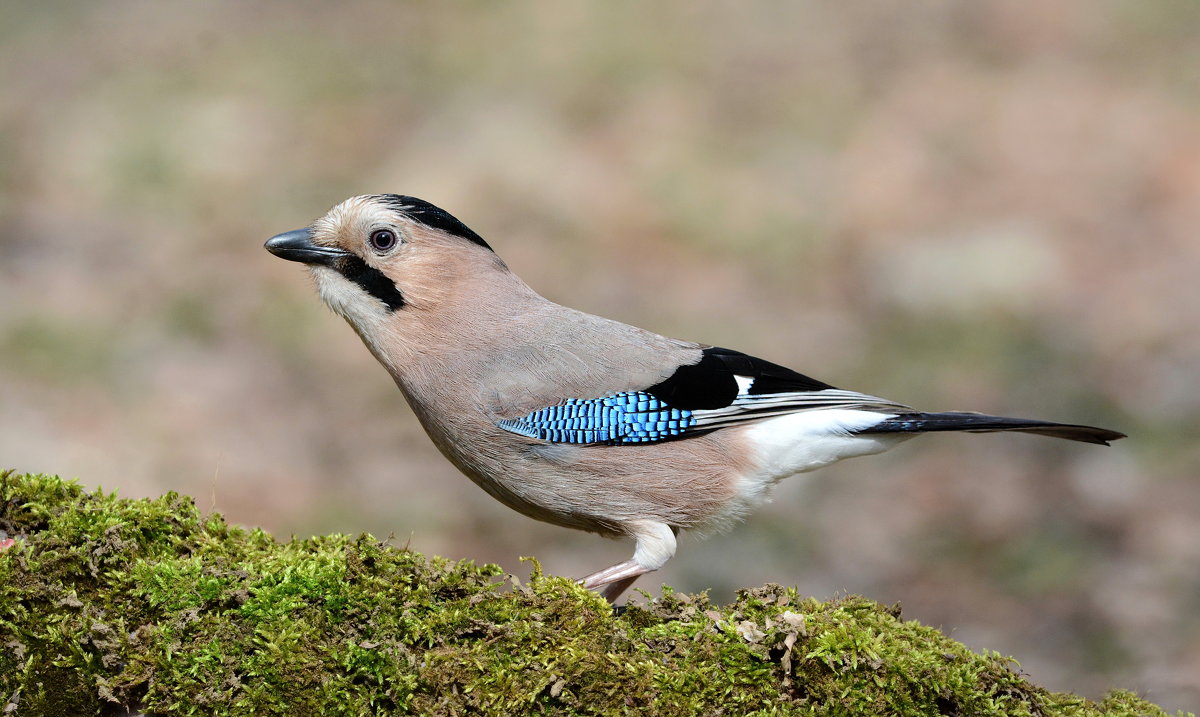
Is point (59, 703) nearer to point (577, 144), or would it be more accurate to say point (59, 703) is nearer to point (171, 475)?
point (171, 475)

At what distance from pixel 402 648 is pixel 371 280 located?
2.47 metres

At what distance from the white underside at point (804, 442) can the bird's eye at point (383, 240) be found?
1989 millimetres

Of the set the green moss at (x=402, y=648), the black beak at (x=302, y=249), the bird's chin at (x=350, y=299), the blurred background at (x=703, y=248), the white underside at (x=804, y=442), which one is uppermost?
the blurred background at (x=703, y=248)

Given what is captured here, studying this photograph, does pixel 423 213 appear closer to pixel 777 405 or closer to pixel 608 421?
pixel 608 421

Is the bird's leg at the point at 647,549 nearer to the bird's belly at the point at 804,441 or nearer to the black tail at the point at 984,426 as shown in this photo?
the bird's belly at the point at 804,441

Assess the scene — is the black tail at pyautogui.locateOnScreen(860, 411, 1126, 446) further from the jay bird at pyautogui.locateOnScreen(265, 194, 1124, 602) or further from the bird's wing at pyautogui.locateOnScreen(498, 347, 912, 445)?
the bird's wing at pyautogui.locateOnScreen(498, 347, 912, 445)

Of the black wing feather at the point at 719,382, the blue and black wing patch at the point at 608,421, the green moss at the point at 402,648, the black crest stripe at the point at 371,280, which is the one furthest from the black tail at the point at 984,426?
the black crest stripe at the point at 371,280

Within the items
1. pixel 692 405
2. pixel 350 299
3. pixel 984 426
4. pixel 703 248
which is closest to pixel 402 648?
pixel 692 405

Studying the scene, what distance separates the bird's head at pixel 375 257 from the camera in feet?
18.3

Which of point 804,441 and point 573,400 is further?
point 804,441

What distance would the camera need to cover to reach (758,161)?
1317 cm

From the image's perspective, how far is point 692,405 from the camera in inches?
215

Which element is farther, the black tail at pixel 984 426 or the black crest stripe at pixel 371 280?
the black crest stripe at pixel 371 280

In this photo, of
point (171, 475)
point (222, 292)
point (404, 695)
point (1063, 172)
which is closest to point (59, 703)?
point (404, 695)
